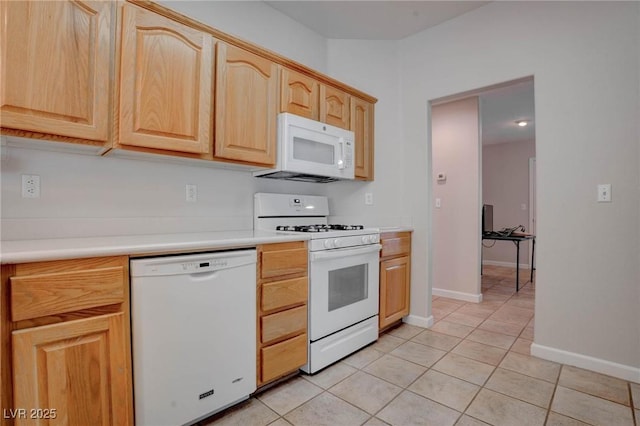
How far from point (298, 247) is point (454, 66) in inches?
83.4

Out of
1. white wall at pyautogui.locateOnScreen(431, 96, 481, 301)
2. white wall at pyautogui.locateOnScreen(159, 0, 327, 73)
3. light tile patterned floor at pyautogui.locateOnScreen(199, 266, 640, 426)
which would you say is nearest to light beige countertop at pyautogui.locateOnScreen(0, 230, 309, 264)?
light tile patterned floor at pyautogui.locateOnScreen(199, 266, 640, 426)

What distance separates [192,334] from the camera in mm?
1425

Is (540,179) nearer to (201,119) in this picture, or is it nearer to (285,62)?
(285,62)

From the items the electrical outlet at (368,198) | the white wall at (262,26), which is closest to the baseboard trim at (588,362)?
the electrical outlet at (368,198)

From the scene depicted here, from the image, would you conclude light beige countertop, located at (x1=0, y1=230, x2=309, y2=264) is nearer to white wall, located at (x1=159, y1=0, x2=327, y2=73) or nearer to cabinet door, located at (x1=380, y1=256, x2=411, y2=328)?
cabinet door, located at (x1=380, y1=256, x2=411, y2=328)

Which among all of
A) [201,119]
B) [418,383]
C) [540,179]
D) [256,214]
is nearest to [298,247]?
[256,214]

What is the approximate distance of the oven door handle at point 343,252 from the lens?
1.98 meters

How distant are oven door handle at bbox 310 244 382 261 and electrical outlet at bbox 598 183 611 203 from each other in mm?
1466

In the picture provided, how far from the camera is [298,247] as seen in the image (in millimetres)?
1921

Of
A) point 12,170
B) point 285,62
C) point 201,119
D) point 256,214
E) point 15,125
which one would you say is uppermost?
point 285,62

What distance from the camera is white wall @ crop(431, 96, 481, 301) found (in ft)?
12.1

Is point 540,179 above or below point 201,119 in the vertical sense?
below

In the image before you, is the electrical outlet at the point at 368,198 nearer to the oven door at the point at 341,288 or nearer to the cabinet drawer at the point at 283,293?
the oven door at the point at 341,288

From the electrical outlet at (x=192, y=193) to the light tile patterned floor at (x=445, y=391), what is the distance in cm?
128
